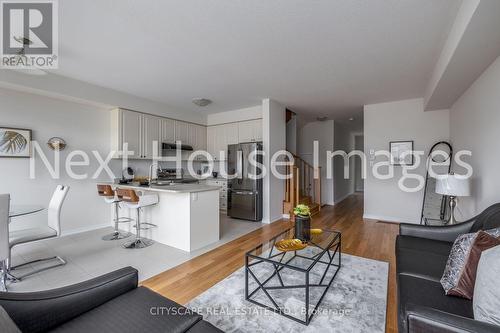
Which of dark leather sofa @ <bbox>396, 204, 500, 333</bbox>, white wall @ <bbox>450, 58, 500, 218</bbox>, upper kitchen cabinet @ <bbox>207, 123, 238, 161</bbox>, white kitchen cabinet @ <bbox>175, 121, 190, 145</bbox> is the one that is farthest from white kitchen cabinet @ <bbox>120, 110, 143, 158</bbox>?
white wall @ <bbox>450, 58, 500, 218</bbox>

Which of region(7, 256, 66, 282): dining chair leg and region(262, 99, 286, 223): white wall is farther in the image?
region(262, 99, 286, 223): white wall

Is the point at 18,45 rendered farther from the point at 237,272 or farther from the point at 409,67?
the point at 409,67

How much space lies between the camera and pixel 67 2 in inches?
76.3

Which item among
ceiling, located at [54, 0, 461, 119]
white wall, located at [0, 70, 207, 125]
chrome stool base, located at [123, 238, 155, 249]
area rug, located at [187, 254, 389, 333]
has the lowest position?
area rug, located at [187, 254, 389, 333]

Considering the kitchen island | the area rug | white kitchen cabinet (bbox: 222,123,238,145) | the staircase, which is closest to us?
the area rug

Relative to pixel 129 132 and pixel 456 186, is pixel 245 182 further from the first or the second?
pixel 456 186

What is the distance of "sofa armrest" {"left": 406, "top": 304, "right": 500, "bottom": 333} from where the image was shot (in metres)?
0.93

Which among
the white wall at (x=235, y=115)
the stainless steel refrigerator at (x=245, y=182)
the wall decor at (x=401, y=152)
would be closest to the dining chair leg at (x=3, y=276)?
the stainless steel refrigerator at (x=245, y=182)

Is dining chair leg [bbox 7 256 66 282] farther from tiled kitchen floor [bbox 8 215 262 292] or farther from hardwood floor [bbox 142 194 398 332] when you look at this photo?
hardwood floor [bbox 142 194 398 332]

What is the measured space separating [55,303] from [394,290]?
8.84ft

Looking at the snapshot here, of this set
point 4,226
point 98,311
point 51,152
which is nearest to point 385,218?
point 98,311

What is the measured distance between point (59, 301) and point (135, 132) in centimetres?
396

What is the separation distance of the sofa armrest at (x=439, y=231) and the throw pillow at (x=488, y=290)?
1.27 metres

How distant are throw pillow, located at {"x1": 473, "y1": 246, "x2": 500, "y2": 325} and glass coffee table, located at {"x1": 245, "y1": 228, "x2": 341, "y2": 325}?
3.02 ft
